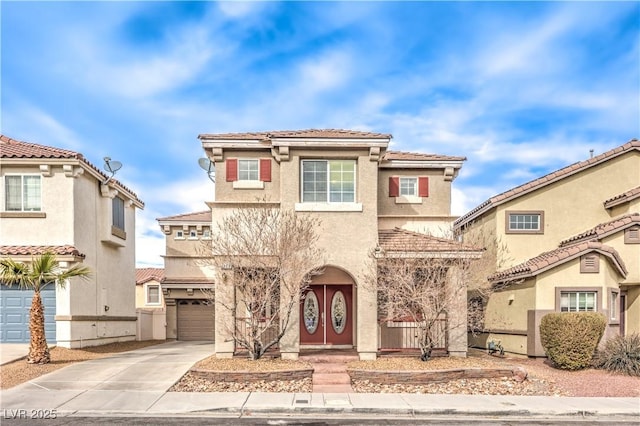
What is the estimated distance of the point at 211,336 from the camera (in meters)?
23.1

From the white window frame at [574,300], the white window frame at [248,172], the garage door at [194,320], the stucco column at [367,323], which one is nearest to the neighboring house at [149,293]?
the garage door at [194,320]

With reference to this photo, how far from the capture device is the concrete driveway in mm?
9719

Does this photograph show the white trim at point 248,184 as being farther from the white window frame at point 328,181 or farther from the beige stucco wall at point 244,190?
the white window frame at point 328,181

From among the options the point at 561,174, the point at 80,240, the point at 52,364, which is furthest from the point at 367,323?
the point at 80,240

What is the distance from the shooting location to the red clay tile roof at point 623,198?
56.4ft

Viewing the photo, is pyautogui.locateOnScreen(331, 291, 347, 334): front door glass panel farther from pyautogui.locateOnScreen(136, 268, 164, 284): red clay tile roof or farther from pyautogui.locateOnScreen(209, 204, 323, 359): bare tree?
pyautogui.locateOnScreen(136, 268, 164, 284): red clay tile roof

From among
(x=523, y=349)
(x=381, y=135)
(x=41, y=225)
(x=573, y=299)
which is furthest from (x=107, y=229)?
(x=573, y=299)

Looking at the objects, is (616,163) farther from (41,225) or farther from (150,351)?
(41,225)

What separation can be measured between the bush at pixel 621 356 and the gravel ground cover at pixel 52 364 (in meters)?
16.3

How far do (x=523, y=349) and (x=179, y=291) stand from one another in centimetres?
1608

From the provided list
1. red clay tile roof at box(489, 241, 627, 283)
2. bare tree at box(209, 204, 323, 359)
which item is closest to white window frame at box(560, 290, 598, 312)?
red clay tile roof at box(489, 241, 627, 283)

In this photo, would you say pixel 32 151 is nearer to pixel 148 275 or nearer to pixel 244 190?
pixel 244 190

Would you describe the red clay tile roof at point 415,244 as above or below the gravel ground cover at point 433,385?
above

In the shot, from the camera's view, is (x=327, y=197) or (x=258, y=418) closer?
(x=258, y=418)
